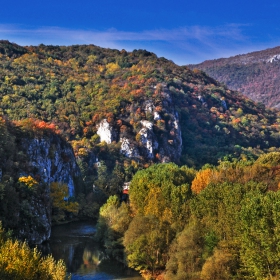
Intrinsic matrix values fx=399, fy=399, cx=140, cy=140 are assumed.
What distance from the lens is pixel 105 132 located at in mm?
184375

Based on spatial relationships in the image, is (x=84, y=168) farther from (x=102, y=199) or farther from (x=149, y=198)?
(x=149, y=198)

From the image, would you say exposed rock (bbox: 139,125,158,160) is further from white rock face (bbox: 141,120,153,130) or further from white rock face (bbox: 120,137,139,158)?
white rock face (bbox: 120,137,139,158)

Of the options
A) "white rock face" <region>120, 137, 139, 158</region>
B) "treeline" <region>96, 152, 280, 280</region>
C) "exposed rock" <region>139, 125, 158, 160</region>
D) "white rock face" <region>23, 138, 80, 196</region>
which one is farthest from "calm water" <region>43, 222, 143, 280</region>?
"exposed rock" <region>139, 125, 158, 160</region>

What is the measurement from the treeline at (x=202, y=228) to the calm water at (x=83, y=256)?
2298 millimetres

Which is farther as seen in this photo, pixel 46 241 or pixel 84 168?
pixel 84 168

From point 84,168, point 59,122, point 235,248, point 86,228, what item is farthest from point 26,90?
point 235,248

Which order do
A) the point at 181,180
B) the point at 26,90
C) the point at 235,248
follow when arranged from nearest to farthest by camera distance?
the point at 235,248, the point at 181,180, the point at 26,90

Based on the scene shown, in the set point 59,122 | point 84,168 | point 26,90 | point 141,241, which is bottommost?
point 141,241

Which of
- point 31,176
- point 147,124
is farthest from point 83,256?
point 147,124

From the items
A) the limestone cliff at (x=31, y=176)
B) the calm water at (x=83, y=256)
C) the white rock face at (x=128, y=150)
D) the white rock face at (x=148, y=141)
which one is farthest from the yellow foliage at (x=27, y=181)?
the white rock face at (x=148, y=141)

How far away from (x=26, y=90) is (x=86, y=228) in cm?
10552

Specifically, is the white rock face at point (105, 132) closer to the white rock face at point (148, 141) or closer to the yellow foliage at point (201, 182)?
the white rock face at point (148, 141)

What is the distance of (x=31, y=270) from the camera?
3388cm

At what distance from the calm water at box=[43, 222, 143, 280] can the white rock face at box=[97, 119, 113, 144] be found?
83.2m
